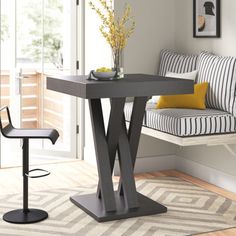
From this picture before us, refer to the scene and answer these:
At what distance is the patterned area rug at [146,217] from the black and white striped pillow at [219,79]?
738mm

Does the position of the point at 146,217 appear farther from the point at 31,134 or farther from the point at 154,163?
the point at 154,163

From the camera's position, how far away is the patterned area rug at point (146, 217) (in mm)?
3754

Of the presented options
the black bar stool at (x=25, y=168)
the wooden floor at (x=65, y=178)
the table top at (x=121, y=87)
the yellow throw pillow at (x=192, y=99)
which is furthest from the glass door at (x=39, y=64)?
the black bar stool at (x=25, y=168)

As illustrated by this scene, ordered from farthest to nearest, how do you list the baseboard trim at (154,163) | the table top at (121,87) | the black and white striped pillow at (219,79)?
the baseboard trim at (154,163) → the black and white striped pillow at (219,79) → the table top at (121,87)

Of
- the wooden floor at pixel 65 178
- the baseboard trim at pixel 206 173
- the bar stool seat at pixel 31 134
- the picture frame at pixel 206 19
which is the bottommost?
the wooden floor at pixel 65 178

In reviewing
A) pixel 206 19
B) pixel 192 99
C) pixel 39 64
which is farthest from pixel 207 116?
pixel 39 64

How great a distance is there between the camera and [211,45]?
5074mm

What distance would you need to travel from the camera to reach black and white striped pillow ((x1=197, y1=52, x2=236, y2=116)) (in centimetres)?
459

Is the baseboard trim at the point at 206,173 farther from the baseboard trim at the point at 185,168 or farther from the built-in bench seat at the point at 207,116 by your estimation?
the built-in bench seat at the point at 207,116

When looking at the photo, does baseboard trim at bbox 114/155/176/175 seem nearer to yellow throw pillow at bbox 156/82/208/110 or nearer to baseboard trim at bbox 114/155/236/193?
baseboard trim at bbox 114/155/236/193

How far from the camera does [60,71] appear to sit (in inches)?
230

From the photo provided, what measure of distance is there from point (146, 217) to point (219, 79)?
136 cm

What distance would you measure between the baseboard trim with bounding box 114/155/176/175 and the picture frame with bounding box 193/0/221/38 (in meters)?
1.22

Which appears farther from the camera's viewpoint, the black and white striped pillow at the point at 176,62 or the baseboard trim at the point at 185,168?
the black and white striped pillow at the point at 176,62
